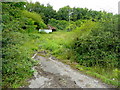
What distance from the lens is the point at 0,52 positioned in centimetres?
303

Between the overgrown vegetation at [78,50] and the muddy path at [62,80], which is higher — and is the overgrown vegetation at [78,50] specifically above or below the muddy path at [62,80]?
above

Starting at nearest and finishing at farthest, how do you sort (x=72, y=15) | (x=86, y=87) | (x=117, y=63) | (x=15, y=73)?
1. (x=86, y=87)
2. (x=15, y=73)
3. (x=117, y=63)
4. (x=72, y=15)

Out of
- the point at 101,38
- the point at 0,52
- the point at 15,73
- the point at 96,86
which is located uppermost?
the point at 101,38

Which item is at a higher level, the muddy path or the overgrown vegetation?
the overgrown vegetation

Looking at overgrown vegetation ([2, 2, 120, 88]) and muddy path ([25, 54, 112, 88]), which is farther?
overgrown vegetation ([2, 2, 120, 88])

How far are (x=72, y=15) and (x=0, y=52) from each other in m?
25.3

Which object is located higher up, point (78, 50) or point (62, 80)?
point (78, 50)

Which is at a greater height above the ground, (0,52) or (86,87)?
(0,52)

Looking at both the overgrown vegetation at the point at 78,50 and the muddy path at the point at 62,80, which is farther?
the overgrown vegetation at the point at 78,50

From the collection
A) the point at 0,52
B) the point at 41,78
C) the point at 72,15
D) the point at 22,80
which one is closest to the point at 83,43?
the point at 41,78

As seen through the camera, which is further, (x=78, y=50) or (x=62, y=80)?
(x=78, y=50)

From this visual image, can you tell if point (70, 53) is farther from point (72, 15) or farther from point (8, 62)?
point (72, 15)

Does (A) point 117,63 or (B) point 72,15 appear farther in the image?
(B) point 72,15

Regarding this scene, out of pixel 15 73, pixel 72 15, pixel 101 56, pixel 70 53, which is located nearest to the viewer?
pixel 15 73
